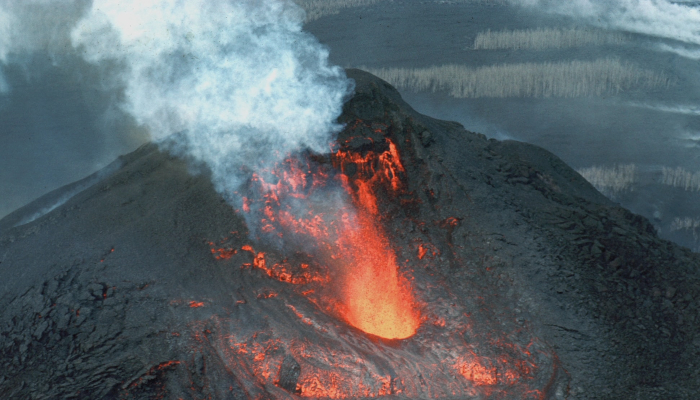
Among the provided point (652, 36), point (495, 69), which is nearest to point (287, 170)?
point (495, 69)

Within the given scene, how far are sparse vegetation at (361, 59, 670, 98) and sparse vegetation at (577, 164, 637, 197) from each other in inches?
162

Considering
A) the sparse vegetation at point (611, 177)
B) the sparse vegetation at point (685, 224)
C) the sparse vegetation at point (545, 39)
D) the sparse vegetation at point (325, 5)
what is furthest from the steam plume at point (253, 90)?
the sparse vegetation at point (325, 5)

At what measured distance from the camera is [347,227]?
37.2 feet

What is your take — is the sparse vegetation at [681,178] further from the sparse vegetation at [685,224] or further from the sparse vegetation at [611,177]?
the sparse vegetation at [685,224]

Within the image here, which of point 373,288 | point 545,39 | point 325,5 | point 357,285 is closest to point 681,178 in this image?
point 545,39

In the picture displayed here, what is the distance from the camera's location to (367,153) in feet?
38.9

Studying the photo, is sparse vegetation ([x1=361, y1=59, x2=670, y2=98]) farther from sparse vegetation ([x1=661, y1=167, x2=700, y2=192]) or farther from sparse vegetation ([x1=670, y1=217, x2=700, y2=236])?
sparse vegetation ([x1=670, y1=217, x2=700, y2=236])

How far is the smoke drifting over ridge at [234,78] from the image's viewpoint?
1195 centimetres

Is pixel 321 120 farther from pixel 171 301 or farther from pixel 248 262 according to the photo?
pixel 171 301

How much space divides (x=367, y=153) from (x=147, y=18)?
6.27 meters

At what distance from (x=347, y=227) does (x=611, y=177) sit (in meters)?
8.80

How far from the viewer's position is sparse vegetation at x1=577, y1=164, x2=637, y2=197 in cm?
1658

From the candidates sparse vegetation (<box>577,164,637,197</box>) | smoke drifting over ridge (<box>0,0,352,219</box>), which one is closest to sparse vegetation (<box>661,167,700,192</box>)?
sparse vegetation (<box>577,164,637,197</box>)

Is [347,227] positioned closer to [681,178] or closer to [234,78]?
[234,78]
